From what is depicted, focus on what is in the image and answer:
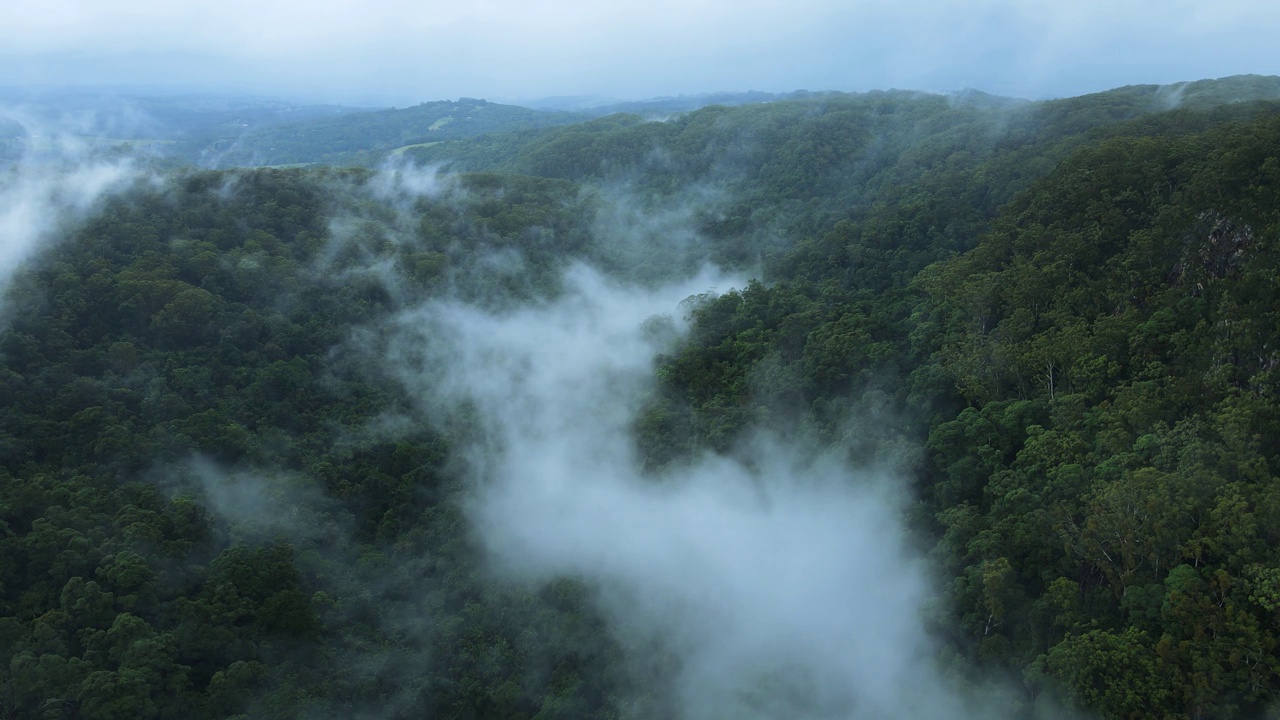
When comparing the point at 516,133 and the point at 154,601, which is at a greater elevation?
the point at 516,133

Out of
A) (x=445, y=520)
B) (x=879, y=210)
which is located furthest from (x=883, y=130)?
(x=445, y=520)

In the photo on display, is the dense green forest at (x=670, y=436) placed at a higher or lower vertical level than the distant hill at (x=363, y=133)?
lower

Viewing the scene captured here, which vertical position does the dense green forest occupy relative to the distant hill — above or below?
below

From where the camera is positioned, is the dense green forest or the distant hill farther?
the distant hill

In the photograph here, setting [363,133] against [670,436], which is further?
[363,133]

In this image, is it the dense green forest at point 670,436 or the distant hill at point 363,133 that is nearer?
the dense green forest at point 670,436

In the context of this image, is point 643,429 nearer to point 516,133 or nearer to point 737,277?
point 737,277

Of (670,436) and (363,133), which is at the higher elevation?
(363,133)

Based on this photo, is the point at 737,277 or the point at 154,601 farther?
the point at 737,277
